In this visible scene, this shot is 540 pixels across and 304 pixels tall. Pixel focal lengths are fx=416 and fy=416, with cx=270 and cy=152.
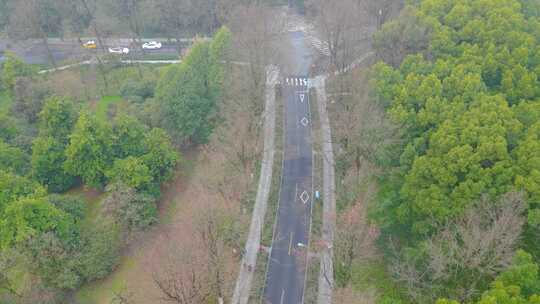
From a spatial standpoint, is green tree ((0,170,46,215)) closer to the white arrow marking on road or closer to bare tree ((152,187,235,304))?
bare tree ((152,187,235,304))

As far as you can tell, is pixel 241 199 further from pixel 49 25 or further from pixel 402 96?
pixel 49 25

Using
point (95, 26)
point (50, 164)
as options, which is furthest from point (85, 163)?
point (95, 26)

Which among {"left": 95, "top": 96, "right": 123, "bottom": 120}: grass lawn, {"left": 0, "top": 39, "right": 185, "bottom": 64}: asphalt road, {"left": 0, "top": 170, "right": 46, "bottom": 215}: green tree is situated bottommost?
{"left": 0, "top": 170, "right": 46, "bottom": 215}: green tree

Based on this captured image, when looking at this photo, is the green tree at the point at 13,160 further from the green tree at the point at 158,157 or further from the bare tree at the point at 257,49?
the bare tree at the point at 257,49

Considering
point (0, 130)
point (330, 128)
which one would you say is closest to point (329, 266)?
point (330, 128)

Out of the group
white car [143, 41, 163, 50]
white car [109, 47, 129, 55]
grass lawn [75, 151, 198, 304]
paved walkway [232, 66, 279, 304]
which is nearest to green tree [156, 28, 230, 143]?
paved walkway [232, 66, 279, 304]
